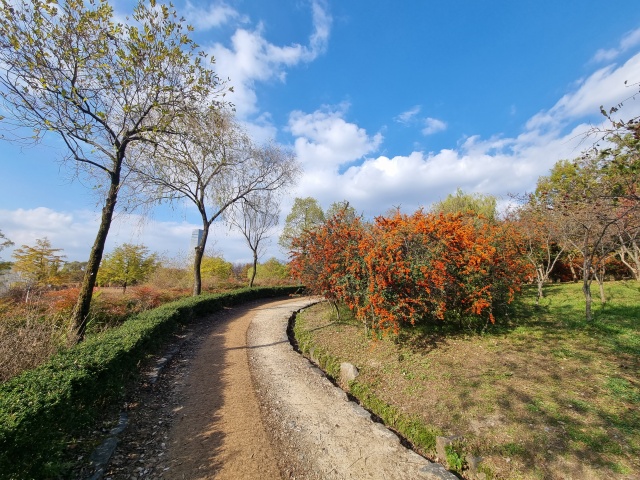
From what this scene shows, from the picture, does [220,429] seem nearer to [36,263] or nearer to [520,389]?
[520,389]

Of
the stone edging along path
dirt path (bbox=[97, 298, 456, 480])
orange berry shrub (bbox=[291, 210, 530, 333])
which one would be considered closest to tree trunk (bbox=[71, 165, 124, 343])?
dirt path (bbox=[97, 298, 456, 480])

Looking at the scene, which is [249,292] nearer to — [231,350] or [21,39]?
[231,350]

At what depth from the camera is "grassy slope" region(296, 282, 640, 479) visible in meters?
3.27

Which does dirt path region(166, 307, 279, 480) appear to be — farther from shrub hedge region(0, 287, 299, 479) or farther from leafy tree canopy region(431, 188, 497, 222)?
leafy tree canopy region(431, 188, 497, 222)

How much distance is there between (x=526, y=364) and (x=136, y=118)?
1037cm

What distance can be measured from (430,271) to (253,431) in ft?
14.3

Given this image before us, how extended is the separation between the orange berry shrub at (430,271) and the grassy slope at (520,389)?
673 mm

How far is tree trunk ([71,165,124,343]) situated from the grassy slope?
5453 mm

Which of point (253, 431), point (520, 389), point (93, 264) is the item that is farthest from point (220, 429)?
point (93, 264)

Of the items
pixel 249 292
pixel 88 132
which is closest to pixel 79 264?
pixel 249 292

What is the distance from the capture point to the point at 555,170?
68.3 feet

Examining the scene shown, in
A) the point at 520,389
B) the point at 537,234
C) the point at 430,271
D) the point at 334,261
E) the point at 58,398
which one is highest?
the point at 537,234

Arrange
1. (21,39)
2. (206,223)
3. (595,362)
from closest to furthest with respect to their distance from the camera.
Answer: (595,362) < (21,39) < (206,223)

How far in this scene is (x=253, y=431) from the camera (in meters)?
4.15
